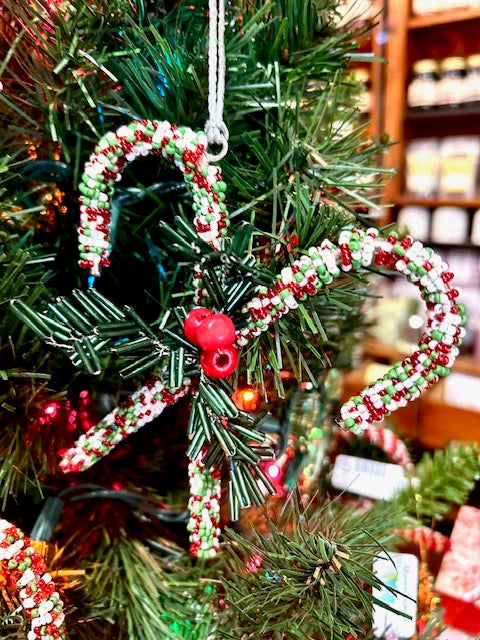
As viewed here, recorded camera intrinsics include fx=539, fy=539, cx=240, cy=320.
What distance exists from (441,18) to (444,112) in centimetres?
27

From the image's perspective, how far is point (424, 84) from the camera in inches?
66.8

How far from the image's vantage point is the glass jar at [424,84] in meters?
1.67

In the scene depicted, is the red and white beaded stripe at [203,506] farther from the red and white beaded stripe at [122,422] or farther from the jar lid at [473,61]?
the jar lid at [473,61]

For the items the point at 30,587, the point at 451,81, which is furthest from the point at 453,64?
the point at 30,587

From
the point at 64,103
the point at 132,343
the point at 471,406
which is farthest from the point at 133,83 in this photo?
the point at 471,406

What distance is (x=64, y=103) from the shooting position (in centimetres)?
36

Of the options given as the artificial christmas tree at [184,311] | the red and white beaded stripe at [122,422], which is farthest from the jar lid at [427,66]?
the red and white beaded stripe at [122,422]

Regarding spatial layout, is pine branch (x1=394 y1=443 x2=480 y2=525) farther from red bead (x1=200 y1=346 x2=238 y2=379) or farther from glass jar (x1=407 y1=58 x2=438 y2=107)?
glass jar (x1=407 y1=58 x2=438 y2=107)

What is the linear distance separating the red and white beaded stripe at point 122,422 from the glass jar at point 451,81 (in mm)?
1639

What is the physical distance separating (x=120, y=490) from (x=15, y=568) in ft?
0.35

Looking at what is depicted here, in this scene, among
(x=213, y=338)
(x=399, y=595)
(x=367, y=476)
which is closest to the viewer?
(x=213, y=338)

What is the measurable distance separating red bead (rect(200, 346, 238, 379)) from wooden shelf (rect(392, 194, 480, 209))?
1.46m

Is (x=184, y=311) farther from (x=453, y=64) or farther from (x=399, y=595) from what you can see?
(x=453, y=64)

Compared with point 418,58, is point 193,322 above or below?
below
